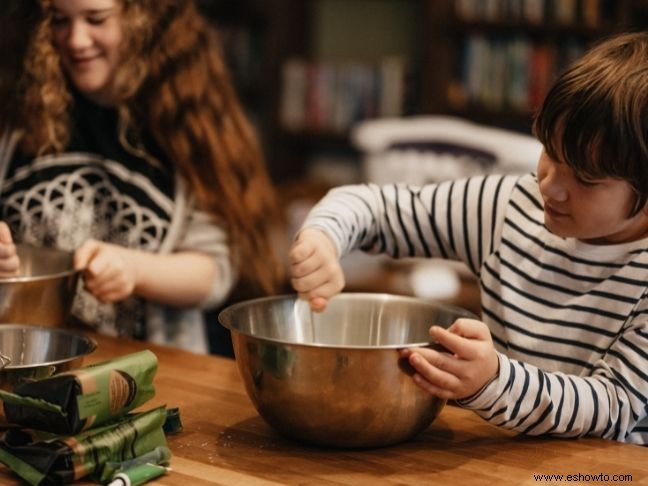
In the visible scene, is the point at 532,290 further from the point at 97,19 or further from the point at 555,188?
the point at 97,19

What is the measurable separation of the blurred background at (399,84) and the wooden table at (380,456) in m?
1.41

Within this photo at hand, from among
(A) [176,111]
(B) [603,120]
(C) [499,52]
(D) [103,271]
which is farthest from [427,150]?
(B) [603,120]

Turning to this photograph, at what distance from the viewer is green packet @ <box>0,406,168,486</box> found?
95 centimetres

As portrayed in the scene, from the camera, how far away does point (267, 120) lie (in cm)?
433

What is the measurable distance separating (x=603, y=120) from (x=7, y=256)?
2.62ft

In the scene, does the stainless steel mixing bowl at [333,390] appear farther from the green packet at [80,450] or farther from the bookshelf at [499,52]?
the bookshelf at [499,52]

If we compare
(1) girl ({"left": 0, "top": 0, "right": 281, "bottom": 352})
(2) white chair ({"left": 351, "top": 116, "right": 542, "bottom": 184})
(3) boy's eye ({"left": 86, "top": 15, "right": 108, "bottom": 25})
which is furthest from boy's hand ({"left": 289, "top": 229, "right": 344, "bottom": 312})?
(2) white chair ({"left": 351, "top": 116, "right": 542, "bottom": 184})

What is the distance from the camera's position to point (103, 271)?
1.50 m

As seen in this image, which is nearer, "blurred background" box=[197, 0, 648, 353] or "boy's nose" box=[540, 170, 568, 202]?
"boy's nose" box=[540, 170, 568, 202]

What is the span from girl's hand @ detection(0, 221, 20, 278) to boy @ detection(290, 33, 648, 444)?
40cm

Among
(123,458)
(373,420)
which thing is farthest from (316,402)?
(123,458)

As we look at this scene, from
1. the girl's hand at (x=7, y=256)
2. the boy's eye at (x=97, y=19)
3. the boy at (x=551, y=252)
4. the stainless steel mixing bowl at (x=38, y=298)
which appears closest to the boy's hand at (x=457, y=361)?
the boy at (x=551, y=252)

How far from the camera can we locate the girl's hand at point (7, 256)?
140cm

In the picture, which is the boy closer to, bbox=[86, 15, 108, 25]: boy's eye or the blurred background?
bbox=[86, 15, 108, 25]: boy's eye
